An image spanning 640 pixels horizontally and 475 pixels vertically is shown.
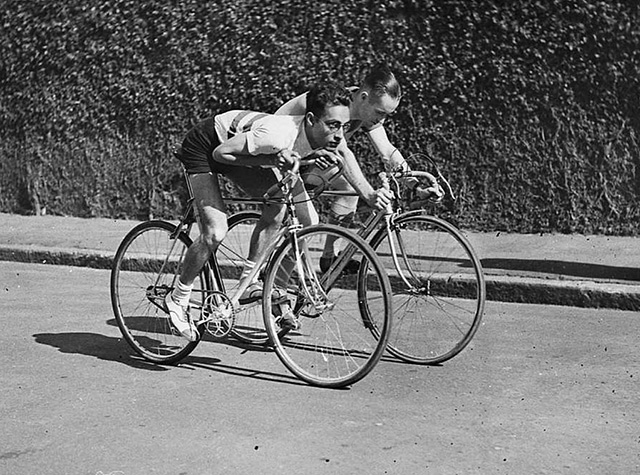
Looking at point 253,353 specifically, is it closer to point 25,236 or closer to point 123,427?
point 123,427

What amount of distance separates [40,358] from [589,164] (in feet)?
19.9

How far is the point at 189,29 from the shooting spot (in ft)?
39.0

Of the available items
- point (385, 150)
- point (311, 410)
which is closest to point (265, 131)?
point (385, 150)

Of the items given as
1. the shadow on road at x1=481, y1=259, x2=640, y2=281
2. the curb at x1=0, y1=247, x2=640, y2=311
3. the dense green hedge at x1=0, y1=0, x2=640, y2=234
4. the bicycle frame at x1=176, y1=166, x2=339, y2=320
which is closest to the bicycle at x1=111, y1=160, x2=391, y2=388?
the bicycle frame at x1=176, y1=166, x2=339, y2=320

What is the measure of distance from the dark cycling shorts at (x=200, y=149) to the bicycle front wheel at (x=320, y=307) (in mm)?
653

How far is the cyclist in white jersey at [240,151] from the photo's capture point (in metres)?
5.91

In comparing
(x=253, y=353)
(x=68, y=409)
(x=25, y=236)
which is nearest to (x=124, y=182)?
(x=25, y=236)

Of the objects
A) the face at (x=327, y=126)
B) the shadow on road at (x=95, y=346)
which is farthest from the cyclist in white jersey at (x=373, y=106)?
the shadow on road at (x=95, y=346)

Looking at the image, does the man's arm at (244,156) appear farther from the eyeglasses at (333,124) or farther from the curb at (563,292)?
the curb at (563,292)

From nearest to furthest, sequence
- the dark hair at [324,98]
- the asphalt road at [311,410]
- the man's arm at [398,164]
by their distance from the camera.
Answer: the asphalt road at [311,410], the dark hair at [324,98], the man's arm at [398,164]

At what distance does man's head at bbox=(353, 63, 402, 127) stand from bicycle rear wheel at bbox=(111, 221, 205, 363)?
1213 millimetres

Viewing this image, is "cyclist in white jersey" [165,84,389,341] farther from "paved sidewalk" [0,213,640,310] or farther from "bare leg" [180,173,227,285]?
"paved sidewalk" [0,213,640,310]

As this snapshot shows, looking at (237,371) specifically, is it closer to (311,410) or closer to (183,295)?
(183,295)

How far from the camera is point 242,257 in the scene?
659 cm
